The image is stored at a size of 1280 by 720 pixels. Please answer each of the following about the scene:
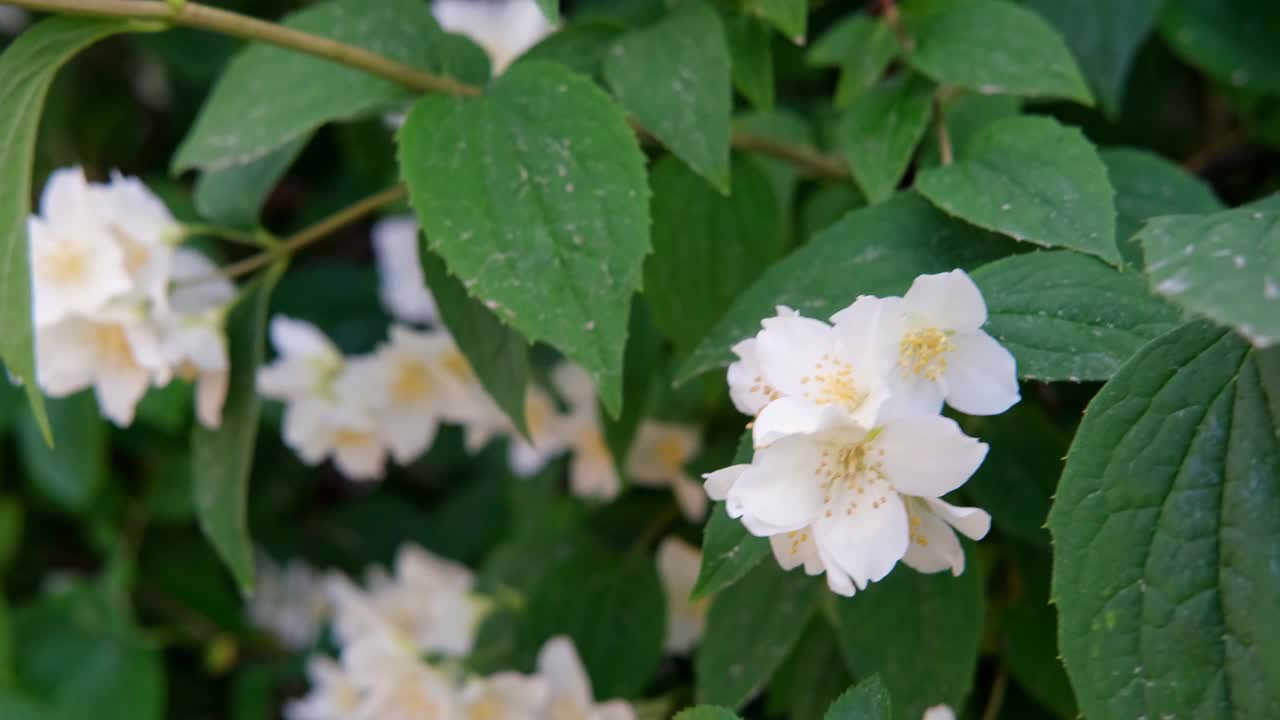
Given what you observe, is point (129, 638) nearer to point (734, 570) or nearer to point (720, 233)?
point (720, 233)

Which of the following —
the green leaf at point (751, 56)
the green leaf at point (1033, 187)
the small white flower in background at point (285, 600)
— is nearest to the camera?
the green leaf at point (1033, 187)

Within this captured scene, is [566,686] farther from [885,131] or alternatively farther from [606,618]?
[885,131]

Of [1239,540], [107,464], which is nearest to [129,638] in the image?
[107,464]

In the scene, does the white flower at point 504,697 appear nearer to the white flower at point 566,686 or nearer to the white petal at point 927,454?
the white flower at point 566,686

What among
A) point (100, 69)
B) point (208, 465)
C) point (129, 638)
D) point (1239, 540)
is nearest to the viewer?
point (1239, 540)

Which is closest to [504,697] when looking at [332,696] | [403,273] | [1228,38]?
[332,696]

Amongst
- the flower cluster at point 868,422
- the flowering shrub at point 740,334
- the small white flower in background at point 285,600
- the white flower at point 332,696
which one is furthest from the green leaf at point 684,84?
the small white flower in background at point 285,600
